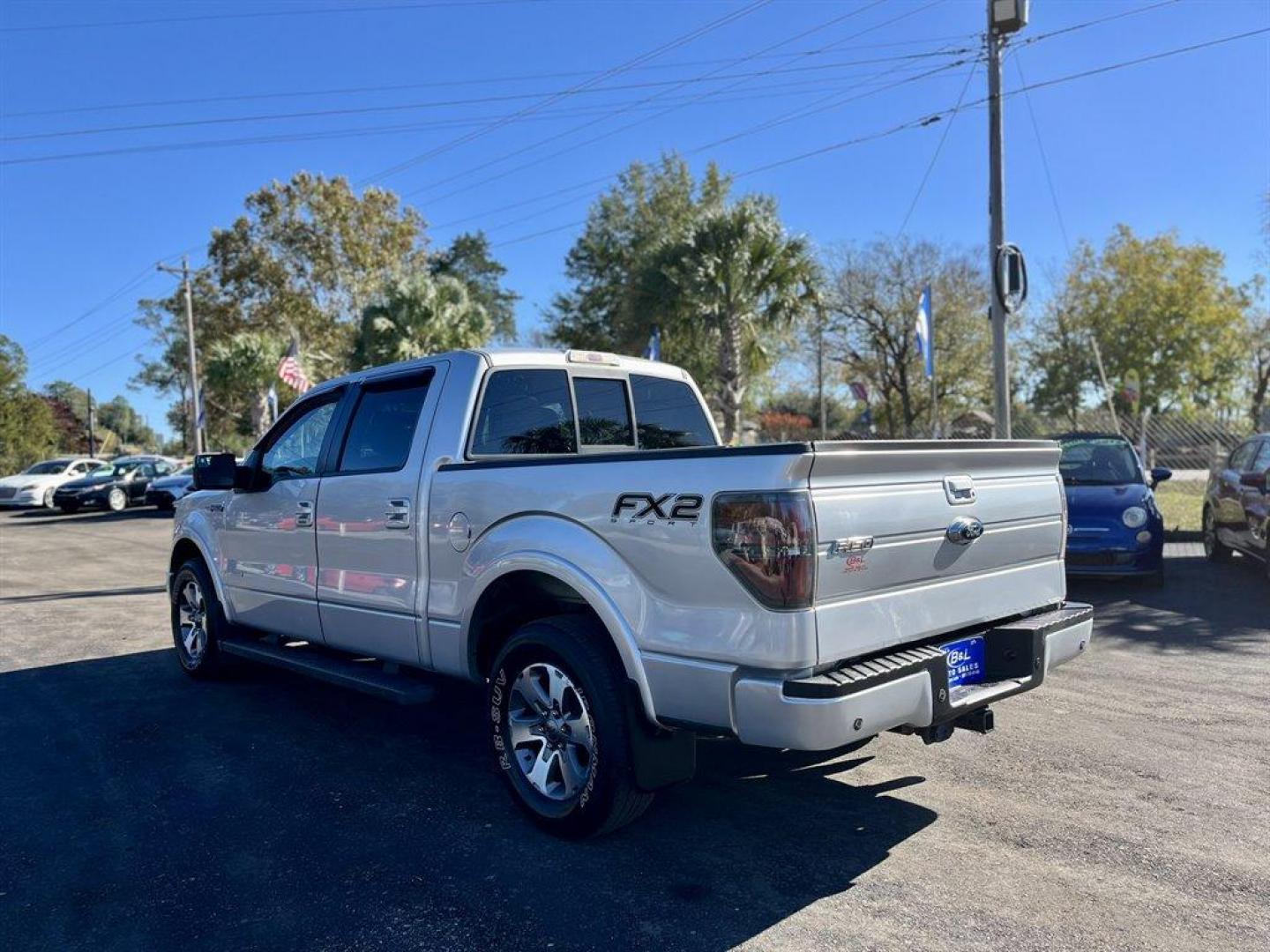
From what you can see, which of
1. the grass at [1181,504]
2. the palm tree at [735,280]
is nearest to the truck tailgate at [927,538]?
the grass at [1181,504]

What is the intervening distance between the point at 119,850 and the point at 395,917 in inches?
55.0

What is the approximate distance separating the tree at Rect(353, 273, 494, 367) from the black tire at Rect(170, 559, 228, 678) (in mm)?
19705

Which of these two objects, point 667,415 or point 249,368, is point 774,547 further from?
point 249,368

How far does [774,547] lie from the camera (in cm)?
297

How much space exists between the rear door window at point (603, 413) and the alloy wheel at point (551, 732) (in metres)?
1.47

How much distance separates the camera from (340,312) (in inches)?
1547

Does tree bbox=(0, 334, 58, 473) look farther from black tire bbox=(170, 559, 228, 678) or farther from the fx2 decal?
the fx2 decal

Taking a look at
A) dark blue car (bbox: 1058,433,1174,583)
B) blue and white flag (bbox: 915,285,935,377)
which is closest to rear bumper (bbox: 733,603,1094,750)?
dark blue car (bbox: 1058,433,1174,583)

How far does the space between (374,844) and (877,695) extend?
6.93 ft

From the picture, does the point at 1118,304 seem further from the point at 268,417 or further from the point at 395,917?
the point at 395,917

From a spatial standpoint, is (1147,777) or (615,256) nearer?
(1147,777)

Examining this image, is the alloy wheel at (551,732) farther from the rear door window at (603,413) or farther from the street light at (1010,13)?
the street light at (1010,13)

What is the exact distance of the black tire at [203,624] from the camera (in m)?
6.20

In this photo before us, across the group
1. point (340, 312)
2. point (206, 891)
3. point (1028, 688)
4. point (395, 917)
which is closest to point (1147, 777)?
point (1028, 688)
